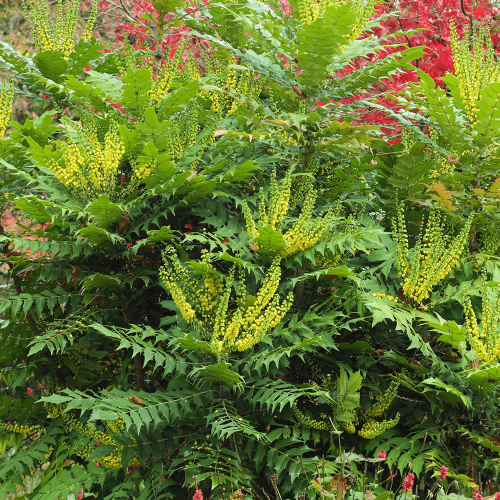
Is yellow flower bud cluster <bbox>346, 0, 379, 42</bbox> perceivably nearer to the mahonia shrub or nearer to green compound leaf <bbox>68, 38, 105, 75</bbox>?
the mahonia shrub

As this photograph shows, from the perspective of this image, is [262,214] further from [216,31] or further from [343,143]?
[216,31]

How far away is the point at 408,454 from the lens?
9.84 ft

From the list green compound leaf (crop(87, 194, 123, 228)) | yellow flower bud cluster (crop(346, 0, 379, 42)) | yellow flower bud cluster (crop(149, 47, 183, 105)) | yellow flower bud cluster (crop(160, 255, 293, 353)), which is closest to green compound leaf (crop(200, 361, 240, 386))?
yellow flower bud cluster (crop(160, 255, 293, 353))

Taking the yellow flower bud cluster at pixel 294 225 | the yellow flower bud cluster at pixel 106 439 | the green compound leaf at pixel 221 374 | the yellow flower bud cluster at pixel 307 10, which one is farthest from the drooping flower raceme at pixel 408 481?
the yellow flower bud cluster at pixel 307 10

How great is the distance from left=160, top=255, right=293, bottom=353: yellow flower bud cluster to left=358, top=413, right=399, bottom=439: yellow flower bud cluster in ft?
2.77

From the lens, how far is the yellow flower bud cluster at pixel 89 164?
3252 mm

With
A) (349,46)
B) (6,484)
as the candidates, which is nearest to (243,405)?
(6,484)

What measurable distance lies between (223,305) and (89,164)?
1224 millimetres

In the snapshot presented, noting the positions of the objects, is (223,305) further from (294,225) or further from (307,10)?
(307,10)

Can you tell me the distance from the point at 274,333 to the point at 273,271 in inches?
14.4

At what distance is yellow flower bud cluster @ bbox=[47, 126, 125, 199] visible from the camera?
325cm

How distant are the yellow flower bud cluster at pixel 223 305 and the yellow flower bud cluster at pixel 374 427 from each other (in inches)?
33.2

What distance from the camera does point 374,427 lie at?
3203 mm

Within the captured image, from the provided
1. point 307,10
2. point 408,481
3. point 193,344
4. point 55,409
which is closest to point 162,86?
point 307,10
